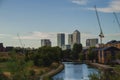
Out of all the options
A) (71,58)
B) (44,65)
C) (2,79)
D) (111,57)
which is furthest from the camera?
(71,58)

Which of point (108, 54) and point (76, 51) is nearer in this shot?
point (108, 54)

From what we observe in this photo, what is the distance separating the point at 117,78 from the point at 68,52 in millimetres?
152181

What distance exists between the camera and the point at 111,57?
100 metres

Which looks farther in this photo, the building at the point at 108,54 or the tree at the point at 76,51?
the tree at the point at 76,51

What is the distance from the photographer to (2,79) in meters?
9.02

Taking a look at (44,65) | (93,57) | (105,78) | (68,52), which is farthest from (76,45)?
(105,78)

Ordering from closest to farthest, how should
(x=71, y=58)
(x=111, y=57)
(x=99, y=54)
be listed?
(x=111, y=57)
(x=99, y=54)
(x=71, y=58)

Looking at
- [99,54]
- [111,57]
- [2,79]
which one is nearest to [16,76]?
[2,79]

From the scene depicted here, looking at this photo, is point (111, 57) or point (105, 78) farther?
point (111, 57)

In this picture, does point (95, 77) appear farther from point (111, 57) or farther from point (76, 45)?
point (76, 45)

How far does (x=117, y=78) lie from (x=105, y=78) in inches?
32.8

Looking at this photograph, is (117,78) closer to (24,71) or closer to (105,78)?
(105,78)

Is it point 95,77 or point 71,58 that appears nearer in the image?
point 95,77

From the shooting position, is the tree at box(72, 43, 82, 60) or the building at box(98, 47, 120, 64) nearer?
the building at box(98, 47, 120, 64)
